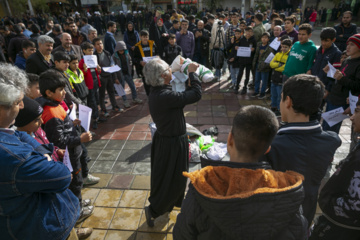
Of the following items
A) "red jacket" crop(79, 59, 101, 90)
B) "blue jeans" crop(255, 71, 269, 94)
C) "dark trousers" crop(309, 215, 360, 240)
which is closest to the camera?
"dark trousers" crop(309, 215, 360, 240)

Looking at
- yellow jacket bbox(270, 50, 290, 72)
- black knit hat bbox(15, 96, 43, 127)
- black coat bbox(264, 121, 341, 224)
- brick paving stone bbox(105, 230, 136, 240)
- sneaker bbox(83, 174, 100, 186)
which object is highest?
black knit hat bbox(15, 96, 43, 127)

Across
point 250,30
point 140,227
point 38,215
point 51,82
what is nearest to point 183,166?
point 140,227

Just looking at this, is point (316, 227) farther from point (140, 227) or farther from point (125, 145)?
point (125, 145)

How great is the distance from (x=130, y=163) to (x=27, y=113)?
2.32 m

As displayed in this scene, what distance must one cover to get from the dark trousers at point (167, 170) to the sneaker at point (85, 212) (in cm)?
83

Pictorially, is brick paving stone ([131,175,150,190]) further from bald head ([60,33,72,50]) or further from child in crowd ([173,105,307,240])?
bald head ([60,33,72,50])

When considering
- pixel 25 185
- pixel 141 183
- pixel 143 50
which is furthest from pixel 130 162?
pixel 143 50

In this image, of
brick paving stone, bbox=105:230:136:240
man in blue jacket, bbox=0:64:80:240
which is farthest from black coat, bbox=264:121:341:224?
brick paving stone, bbox=105:230:136:240

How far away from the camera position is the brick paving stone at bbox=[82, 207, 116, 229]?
2.72 metres

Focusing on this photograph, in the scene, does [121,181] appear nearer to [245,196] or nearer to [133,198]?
[133,198]

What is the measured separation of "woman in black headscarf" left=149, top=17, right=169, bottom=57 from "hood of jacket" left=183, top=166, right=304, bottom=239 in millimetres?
6089

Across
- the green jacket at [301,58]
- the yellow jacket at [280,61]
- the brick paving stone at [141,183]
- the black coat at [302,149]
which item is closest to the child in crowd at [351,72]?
the green jacket at [301,58]

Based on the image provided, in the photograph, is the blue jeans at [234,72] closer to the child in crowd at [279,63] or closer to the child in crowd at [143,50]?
the child in crowd at [279,63]

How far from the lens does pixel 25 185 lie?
4.21 ft
